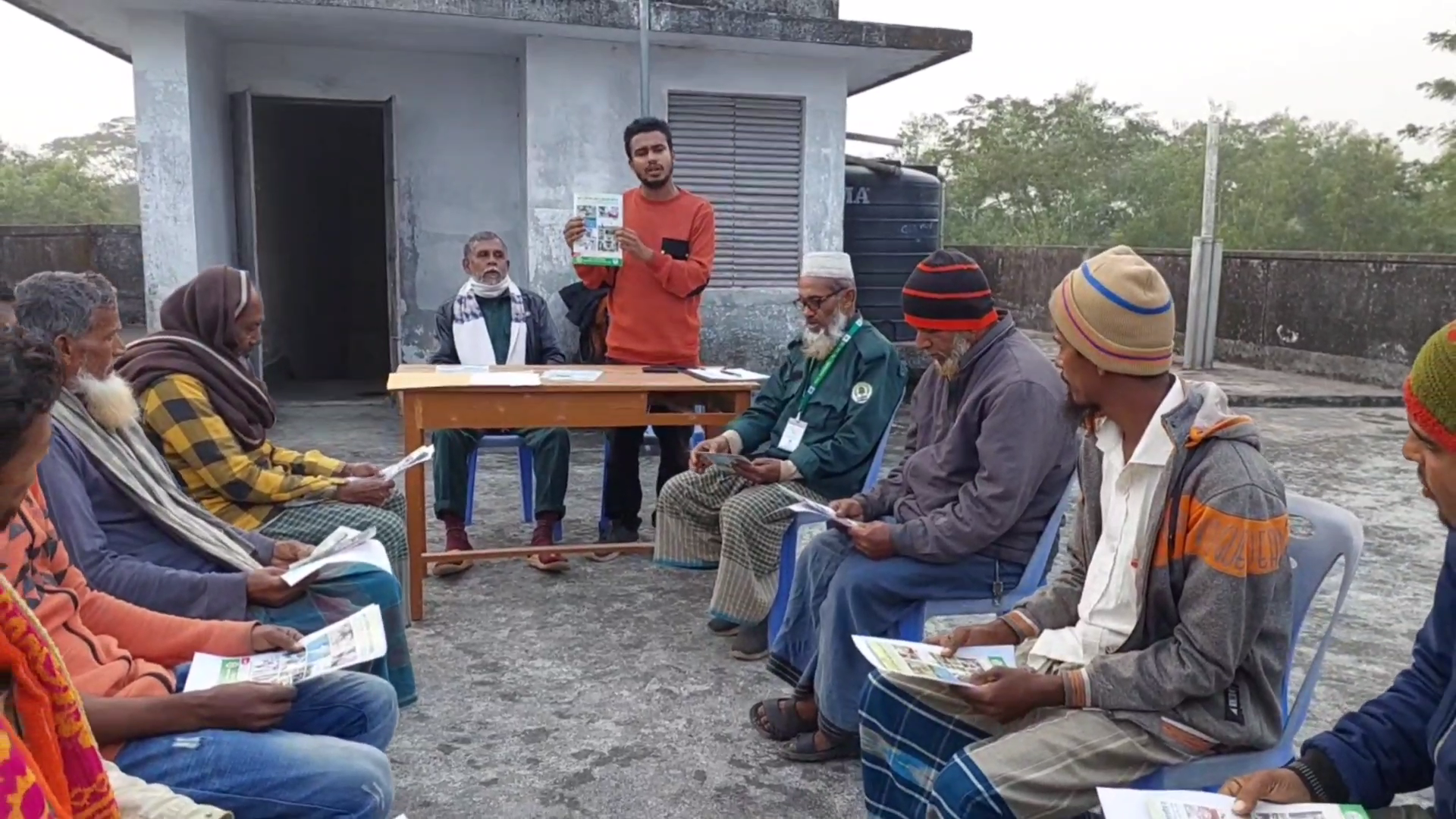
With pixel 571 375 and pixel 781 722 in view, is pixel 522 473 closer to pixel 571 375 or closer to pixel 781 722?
pixel 571 375

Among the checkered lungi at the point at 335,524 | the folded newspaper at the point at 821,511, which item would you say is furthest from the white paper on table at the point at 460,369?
the folded newspaper at the point at 821,511

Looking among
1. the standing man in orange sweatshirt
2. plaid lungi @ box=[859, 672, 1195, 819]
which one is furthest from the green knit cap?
the standing man in orange sweatshirt

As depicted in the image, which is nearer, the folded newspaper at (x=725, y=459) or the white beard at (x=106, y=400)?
the white beard at (x=106, y=400)

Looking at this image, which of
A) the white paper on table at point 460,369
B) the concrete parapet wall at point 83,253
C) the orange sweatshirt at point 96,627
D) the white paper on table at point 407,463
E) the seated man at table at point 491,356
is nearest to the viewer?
the orange sweatshirt at point 96,627

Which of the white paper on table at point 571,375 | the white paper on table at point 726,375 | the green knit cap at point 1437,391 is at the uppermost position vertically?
the green knit cap at point 1437,391

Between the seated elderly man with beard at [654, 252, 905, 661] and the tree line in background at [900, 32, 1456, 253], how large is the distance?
18.5 m

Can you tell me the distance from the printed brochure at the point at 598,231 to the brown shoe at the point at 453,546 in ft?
4.24

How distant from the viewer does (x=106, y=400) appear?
8.36 ft

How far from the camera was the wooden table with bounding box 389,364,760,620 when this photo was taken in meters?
4.18

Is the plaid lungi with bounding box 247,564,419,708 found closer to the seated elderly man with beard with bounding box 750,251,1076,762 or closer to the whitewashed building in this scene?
the seated elderly man with beard with bounding box 750,251,1076,762

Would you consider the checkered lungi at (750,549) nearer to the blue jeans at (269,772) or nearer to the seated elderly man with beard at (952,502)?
the seated elderly man with beard at (952,502)

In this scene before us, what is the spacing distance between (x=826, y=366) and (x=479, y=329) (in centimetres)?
217

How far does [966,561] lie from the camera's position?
294 cm

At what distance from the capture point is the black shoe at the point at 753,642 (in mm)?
Answer: 3863
